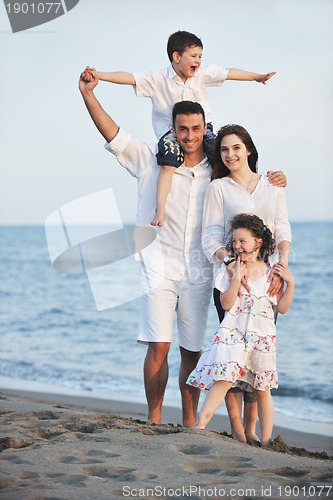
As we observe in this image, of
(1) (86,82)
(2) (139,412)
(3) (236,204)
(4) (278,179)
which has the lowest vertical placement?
(2) (139,412)

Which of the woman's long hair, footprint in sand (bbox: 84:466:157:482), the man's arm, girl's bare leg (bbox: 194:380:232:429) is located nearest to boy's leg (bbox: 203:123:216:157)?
the woman's long hair

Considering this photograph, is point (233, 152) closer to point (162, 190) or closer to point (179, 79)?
point (162, 190)

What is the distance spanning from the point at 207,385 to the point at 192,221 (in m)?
1.03

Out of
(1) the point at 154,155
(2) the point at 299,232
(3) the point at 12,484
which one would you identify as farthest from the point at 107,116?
(2) the point at 299,232

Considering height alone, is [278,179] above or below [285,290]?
above

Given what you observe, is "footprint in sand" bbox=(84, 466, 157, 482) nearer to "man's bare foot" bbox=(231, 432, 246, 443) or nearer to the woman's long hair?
"man's bare foot" bbox=(231, 432, 246, 443)

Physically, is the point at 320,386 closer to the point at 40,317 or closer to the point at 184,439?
the point at 184,439

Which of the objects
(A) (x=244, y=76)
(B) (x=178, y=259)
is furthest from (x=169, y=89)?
(B) (x=178, y=259)

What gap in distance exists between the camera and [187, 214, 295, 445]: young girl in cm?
448

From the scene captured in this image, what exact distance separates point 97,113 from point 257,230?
124 cm

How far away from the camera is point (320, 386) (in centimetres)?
913

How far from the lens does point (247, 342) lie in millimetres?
4496

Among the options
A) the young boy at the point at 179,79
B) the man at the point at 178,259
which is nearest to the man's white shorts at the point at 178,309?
the man at the point at 178,259

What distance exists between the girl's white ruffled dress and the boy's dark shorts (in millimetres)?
804
